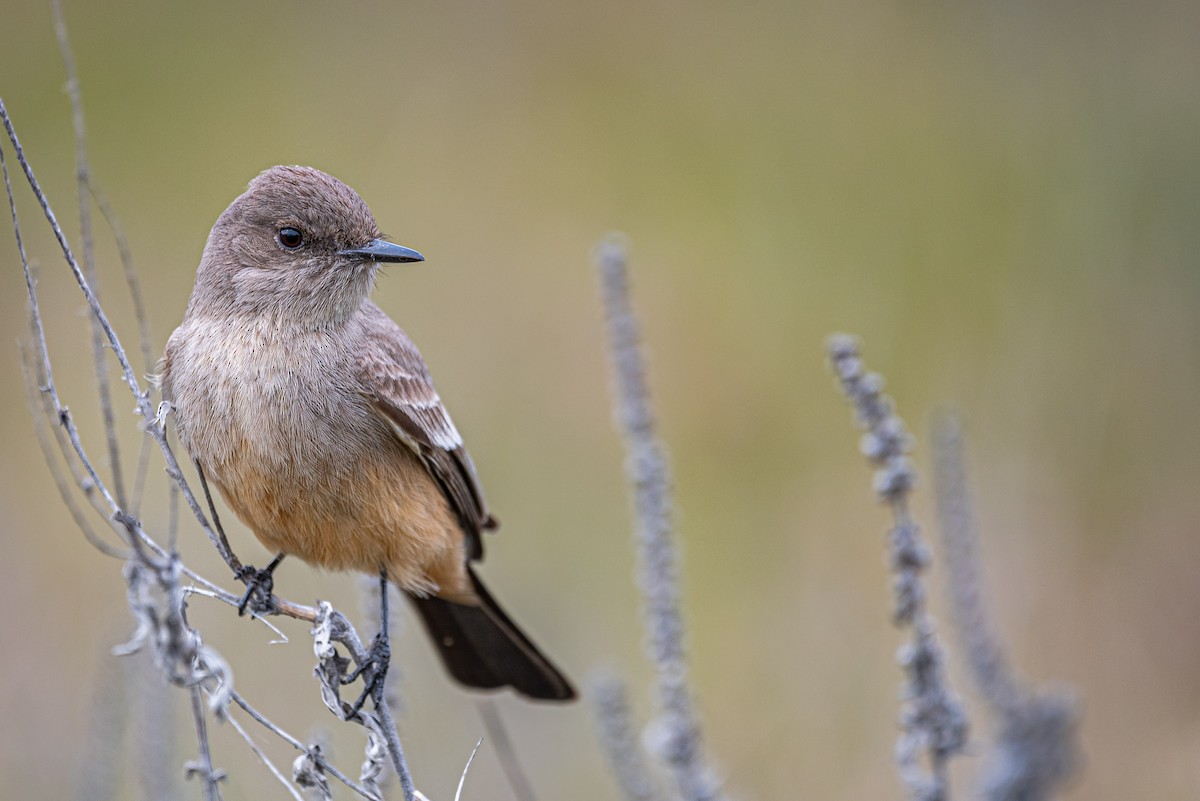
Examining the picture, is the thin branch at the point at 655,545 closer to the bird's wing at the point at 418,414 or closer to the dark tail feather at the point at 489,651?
the bird's wing at the point at 418,414

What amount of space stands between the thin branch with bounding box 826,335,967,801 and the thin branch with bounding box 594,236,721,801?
0.62 metres

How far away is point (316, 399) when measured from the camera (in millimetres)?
3494

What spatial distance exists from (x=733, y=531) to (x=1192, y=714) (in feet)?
6.67

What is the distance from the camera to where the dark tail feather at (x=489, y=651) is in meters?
4.14

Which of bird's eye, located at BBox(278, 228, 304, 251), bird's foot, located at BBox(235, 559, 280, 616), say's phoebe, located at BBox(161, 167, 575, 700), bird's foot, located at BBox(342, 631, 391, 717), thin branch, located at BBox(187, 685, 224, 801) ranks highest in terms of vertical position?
bird's eye, located at BBox(278, 228, 304, 251)

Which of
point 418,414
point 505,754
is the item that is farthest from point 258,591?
point 505,754

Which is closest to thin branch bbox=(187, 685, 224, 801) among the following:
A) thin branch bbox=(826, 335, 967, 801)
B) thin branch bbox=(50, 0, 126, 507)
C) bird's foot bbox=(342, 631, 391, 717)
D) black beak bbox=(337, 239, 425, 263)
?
thin branch bbox=(50, 0, 126, 507)

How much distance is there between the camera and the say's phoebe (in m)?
3.41

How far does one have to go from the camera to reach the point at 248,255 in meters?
3.76

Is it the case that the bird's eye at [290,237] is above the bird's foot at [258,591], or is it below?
above

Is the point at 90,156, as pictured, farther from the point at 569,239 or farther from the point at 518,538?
the point at 518,538

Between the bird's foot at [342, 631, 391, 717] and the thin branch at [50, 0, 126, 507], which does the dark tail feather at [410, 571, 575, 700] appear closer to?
the bird's foot at [342, 631, 391, 717]

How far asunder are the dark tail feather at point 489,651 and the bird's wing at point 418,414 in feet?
0.78

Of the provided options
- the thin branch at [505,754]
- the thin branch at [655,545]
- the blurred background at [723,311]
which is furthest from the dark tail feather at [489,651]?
the thin branch at [655,545]
